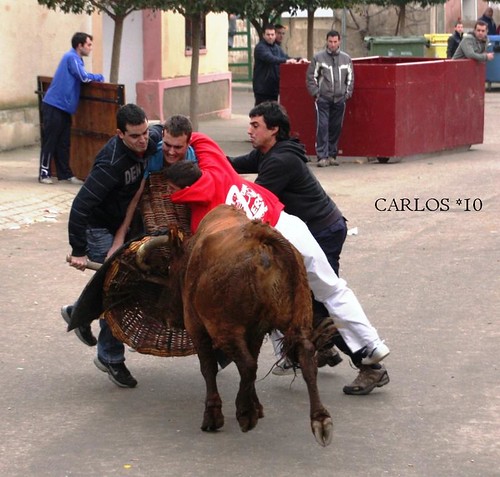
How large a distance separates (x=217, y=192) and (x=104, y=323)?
1.18 metres

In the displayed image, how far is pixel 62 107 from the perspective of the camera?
1459 centimetres

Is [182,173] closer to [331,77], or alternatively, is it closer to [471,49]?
[331,77]

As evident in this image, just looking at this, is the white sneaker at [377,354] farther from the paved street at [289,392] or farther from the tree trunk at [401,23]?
the tree trunk at [401,23]

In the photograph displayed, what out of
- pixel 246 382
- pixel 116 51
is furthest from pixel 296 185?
pixel 116 51

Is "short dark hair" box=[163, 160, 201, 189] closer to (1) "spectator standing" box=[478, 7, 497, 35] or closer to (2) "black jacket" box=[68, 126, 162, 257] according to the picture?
(2) "black jacket" box=[68, 126, 162, 257]

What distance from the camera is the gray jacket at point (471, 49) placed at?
61.1ft

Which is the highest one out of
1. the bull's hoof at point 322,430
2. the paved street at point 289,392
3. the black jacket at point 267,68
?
the black jacket at point 267,68

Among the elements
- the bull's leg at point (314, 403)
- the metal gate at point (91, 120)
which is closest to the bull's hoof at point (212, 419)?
the bull's leg at point (314, 403)

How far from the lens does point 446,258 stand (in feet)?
35.2

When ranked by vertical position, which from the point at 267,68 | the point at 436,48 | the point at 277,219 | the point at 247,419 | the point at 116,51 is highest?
the point at 436,48

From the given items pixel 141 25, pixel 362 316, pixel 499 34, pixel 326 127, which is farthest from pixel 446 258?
pixel 499 34

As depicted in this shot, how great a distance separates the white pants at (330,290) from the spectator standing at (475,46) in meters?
12.4

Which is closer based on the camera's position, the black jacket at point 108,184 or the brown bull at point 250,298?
the brown bull at point 250,298

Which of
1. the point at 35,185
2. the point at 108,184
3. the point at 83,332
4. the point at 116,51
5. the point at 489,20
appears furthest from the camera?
the point at 489,20
